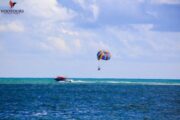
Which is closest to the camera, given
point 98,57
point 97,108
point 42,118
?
point 42,118

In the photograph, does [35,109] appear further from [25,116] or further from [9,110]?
[25,116]

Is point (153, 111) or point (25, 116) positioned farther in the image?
point (153, 111)

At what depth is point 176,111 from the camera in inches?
2640

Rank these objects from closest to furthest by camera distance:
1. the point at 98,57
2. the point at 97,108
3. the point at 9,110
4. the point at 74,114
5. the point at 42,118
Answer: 1. the point at 42,118
2. the point at 74,114
3. the point at 9,110
4. the point at 97,108
5. the point at 98,57

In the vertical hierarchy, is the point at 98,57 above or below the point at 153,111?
above

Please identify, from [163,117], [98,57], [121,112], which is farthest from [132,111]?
[98,57]

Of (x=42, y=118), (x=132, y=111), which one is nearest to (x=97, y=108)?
(x=132, y=111)

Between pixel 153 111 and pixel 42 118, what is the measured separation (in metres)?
15.9

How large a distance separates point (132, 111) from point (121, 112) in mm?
1968

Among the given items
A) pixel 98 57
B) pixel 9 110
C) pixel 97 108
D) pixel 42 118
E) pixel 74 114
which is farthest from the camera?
pixel 98 57

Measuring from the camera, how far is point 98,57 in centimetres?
8725

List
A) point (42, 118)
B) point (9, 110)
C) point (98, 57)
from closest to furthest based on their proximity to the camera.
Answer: point (42, 118)
point (9, 110)
point (98, 57)

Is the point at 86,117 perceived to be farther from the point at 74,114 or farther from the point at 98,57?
the point at 98,57

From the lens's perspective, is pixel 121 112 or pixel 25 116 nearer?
pixel 25 116
